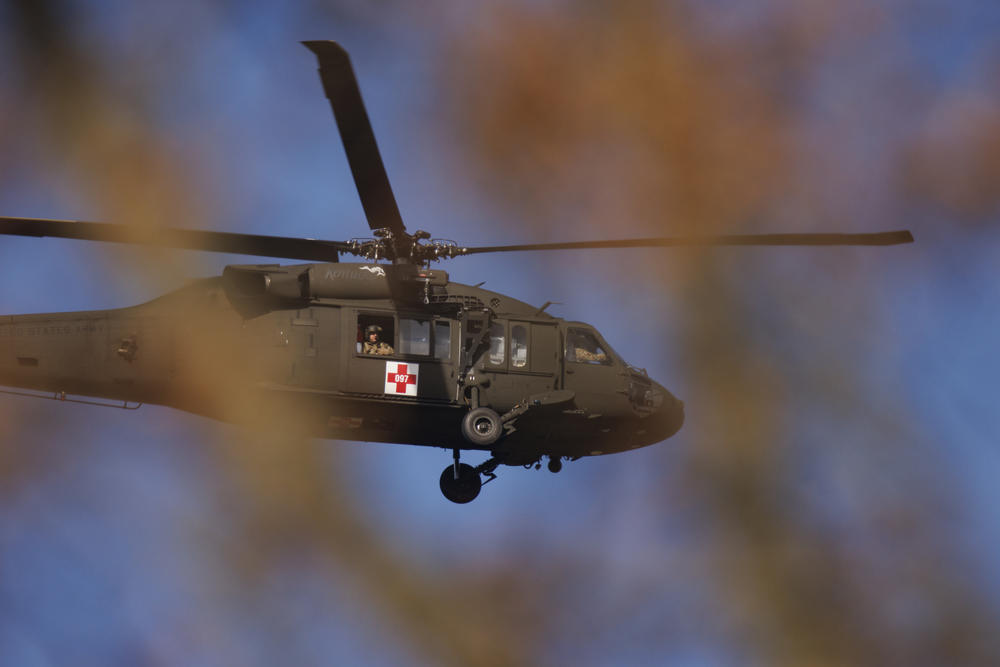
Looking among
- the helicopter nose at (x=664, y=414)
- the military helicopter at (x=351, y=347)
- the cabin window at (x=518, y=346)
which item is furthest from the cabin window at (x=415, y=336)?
the helicopter nose at (x=664, y=414)

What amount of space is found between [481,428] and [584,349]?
6.96 feet

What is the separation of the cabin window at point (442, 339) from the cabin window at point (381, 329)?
0.58 meters

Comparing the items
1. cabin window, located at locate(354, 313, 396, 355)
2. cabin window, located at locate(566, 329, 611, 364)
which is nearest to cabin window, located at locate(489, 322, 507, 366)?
cabin window, located at locate(566, 329, 611, 364)

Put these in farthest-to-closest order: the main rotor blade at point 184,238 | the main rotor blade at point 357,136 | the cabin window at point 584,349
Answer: the cabin window at point 584,349, the main rotor blade at point 184,238, the main rotor blade at point 357,136

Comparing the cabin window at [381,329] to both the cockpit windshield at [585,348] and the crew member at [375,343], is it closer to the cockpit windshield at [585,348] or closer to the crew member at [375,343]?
the crew member at [375,343]

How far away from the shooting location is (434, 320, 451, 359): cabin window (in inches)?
736

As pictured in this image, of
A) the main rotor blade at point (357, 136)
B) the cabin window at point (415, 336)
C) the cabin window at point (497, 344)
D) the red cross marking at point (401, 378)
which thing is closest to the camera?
the main rotor blade at point (357, 136)

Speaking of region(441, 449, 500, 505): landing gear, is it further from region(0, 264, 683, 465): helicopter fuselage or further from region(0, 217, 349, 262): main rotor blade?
region(0, 217, 349, 262): main rotor blade

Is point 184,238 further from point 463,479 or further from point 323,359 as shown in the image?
point 463,479

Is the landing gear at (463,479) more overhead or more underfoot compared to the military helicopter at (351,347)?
more underfoot

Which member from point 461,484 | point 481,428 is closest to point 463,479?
point 461,484

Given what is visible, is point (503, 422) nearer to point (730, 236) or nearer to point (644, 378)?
point (644, 378)

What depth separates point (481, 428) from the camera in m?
18.5

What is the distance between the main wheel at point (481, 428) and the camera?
18.5m
